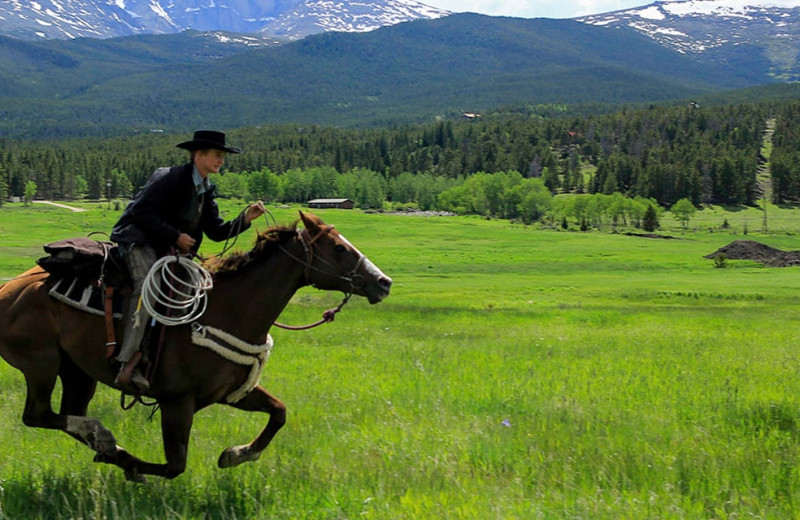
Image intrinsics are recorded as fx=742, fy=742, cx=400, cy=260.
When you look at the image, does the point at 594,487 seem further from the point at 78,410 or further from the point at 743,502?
the point at 78,410

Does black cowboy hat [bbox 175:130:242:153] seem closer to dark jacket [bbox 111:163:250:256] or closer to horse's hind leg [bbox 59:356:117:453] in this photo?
dark jacket [bbox 111:163:250:256]

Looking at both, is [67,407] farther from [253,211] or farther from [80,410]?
[253,211]

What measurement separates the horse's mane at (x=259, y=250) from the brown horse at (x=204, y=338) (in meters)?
0.01

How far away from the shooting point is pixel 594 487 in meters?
7.41

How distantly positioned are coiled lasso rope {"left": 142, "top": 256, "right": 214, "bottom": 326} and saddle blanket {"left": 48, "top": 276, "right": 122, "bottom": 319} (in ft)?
1.54

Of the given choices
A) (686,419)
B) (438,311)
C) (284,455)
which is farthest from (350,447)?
(438,311)

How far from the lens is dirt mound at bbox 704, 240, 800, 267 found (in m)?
81.5

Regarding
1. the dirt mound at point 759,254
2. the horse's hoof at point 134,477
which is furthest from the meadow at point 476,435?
the dirt mound at point 759,254

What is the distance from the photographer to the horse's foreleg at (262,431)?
783cm

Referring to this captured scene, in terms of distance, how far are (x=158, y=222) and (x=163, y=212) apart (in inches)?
12.8

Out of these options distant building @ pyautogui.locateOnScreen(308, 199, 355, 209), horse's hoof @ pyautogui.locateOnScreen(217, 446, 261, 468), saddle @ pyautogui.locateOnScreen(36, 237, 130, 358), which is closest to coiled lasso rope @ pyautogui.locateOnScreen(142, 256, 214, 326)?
saddle @ pyautogui.locateOnScreen(36, 237, 130, 358)

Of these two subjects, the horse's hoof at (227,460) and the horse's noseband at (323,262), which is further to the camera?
the horse's noseband at (323,262)

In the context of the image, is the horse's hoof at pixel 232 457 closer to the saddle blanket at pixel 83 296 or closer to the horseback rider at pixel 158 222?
the horseback rider at pixel 158 222

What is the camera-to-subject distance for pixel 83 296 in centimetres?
796
